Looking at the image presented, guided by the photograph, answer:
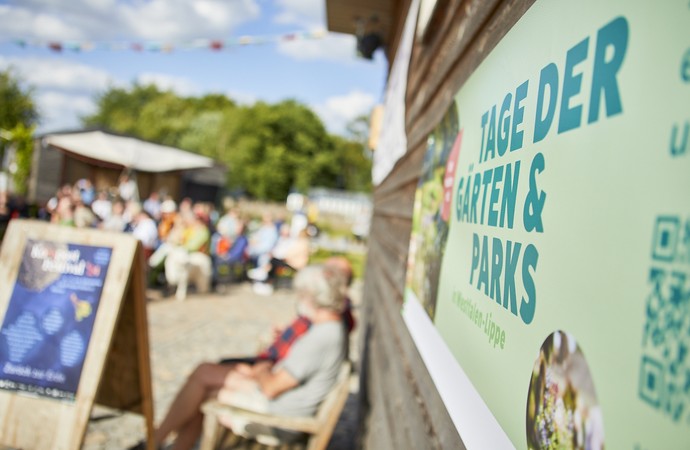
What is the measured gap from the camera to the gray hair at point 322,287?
10.8ft

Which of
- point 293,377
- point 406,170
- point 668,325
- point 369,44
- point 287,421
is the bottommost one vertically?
point 287,421

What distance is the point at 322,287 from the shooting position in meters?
3.32

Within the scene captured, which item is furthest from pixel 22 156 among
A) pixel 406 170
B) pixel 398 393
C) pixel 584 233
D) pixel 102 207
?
pixel 584 233

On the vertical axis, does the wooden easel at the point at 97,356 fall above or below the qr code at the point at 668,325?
below

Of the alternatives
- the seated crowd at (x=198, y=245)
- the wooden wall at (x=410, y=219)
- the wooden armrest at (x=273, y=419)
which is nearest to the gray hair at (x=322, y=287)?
the wooden wall at (x=410, y=219)

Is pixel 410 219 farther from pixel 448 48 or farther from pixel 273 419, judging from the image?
pixel 273 419

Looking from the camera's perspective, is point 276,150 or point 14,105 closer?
point 14,105

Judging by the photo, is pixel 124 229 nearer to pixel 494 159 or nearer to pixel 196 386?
pixel 196 386

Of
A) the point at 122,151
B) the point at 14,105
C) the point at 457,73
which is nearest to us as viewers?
the point at 457,73

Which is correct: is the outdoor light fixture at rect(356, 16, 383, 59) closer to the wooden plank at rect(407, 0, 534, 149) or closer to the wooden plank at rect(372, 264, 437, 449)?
the wooden plank at rect(407, 0, 534, 149)

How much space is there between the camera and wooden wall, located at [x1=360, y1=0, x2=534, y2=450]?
55.1 inches

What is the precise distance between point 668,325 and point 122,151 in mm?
13647

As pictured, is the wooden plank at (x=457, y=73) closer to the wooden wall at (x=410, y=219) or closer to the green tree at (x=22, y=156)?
the wooden wall at (x=410, y=219)

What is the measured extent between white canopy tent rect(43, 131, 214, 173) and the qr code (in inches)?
524
